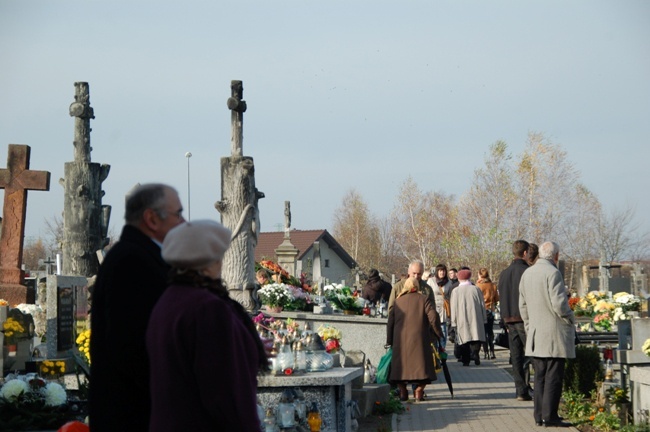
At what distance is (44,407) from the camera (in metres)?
9.05

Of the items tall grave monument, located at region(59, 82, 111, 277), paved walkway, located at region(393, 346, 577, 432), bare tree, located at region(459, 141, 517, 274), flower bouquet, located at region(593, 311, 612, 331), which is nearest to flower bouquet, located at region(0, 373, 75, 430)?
paved walkway, located at region(393, 346, 577, 432)

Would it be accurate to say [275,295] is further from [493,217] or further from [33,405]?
[493,217]

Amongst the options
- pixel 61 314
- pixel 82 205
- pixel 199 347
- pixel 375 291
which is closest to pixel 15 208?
pixel 82 205

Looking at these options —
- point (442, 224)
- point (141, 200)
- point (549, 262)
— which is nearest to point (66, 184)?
point (549, 262)

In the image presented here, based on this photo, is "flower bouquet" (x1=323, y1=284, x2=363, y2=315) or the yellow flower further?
"flower bouquet" (x1=323, y1=284, x2=363, y2=315)

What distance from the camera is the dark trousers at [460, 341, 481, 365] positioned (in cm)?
2019

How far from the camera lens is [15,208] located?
67.6 feet

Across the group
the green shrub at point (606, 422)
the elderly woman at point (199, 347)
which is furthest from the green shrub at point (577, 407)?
the elderly woman at point (199, 347)

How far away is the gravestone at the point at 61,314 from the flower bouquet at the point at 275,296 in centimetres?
715

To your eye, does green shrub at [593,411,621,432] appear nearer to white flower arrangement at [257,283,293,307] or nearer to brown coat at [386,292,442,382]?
brown coat at [386,292,442,382]

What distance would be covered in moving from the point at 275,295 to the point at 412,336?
5.11m

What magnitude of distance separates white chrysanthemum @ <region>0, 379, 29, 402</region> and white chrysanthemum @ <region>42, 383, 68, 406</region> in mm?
167

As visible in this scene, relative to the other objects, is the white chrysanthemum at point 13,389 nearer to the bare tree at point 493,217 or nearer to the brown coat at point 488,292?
the brown coat at point 488,292

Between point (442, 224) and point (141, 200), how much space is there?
232 ft
